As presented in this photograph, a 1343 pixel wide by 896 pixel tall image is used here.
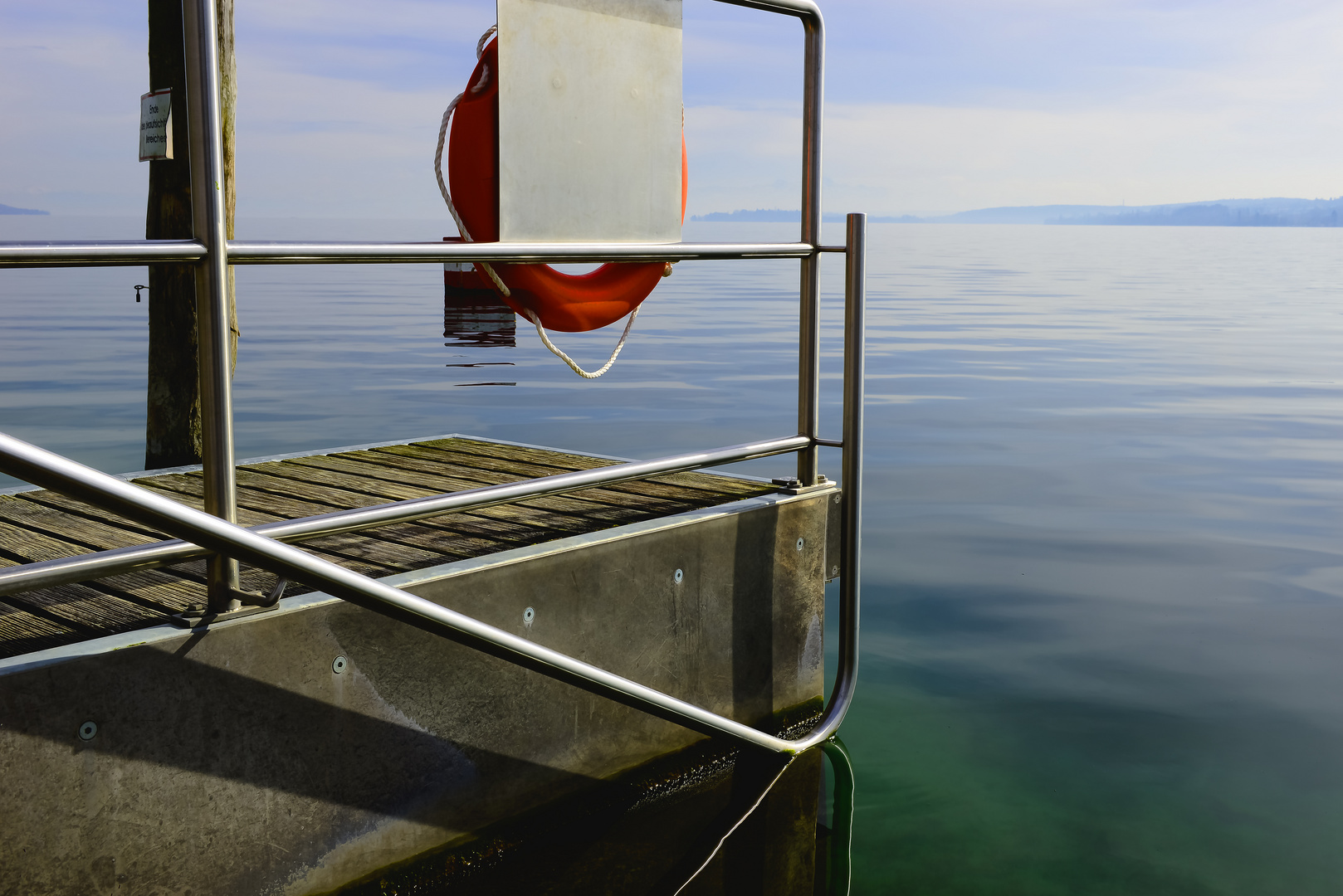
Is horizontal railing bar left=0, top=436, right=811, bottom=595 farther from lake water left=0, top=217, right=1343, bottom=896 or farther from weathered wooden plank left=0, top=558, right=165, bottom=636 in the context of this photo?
lake water left=0, top=217, right=1343, bottom=896

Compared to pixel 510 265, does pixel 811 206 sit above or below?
above

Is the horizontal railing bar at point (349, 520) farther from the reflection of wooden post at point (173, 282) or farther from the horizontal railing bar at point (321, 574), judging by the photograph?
the reflection of wooden post at point (173, 282)

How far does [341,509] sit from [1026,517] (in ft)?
11.8

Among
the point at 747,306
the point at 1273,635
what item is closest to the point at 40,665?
the point at 1273,635

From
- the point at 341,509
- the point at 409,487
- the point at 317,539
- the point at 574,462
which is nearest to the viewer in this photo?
the point at 317,539

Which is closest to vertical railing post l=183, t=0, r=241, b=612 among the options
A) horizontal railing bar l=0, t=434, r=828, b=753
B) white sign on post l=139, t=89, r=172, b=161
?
horizontal railing bar l=0, t=434, r=828, b=753

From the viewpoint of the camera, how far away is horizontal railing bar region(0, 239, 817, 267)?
1.52m

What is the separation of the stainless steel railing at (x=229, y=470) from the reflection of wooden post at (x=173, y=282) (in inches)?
113

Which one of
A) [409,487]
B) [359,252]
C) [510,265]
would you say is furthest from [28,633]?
[409,487]

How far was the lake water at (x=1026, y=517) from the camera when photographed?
266 cm

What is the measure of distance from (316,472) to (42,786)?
59.7 inches

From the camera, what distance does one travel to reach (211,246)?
168 centimetres

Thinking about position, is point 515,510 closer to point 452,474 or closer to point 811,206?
point 452,474

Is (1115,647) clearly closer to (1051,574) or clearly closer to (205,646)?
(1051,574)
